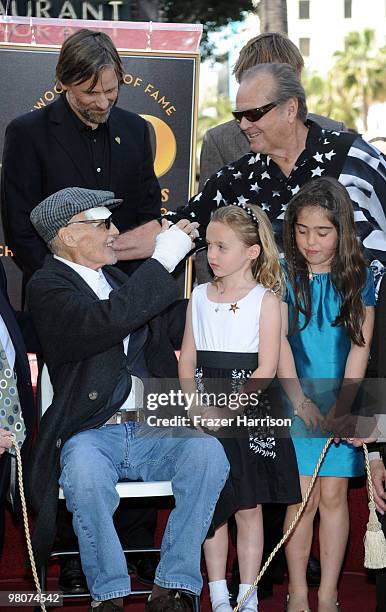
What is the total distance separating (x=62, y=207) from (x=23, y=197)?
82 centimetres

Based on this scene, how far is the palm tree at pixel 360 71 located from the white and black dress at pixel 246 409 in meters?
50.8

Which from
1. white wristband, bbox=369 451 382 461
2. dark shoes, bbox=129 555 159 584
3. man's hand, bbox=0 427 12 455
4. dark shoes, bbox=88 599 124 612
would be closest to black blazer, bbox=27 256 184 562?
man's hand, bbox=0 427 12 455

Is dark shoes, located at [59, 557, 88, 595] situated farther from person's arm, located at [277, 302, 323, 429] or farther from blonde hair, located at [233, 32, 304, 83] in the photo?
blonde hair, located at [233, 32, 304, 83]

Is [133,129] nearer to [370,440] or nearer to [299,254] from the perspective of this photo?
[299,254]

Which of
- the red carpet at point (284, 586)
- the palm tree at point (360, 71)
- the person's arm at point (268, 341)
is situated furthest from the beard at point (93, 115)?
the palm tree at point (360, 71)

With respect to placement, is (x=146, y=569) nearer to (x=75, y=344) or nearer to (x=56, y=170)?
(x=75, y=344)

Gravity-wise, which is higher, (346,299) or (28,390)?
(346,299)

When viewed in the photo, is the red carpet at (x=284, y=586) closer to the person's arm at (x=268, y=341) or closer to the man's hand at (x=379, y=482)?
the man's hand at (x=379, y=482)

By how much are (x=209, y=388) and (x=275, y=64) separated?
1.40m

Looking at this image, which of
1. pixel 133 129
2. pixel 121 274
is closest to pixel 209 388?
pixel 121 274

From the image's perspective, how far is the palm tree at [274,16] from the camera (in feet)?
34.8

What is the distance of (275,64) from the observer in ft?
15.1

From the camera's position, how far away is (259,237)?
13.8 feet

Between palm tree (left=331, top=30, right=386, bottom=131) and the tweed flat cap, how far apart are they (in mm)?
50759
